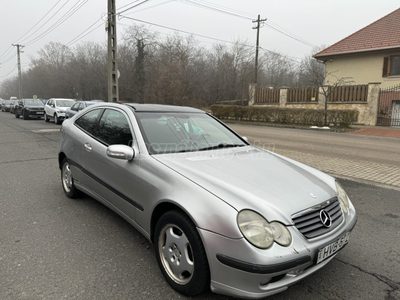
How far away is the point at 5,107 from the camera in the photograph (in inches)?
1671

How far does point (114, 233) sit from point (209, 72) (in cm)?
3706

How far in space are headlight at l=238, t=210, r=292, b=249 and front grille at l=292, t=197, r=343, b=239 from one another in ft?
0.51

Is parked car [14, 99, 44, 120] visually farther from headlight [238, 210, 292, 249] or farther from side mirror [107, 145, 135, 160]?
headlight [238, 210, 292, 249]

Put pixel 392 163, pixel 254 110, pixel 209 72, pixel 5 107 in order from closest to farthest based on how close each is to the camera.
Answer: pixel 392 163, pixel 254 110, pixel 209 72, pixel 5 107

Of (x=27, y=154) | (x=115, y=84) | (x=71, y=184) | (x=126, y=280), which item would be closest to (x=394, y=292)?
(x=126, y=280)

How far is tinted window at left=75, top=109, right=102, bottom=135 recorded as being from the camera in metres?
4.01

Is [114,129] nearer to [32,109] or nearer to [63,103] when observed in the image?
[63,103]

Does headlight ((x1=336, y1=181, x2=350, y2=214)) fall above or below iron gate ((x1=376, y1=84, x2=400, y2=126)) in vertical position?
below

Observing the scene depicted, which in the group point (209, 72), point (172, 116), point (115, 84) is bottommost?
point (172, 116)

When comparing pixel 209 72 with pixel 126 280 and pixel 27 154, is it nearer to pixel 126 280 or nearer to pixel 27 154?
pixel 27 154

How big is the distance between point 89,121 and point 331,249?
134 inches

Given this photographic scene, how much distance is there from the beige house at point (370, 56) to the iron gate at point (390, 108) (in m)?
2.71

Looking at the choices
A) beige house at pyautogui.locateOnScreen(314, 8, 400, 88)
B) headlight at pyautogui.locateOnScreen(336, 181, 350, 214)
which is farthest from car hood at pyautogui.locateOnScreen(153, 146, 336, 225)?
beige house at pyautogui.locateOnScreen(314, 8, 400, 88)

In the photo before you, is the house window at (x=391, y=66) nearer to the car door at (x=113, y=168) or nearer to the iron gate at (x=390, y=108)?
the iron gate at (x=390, y=108)
